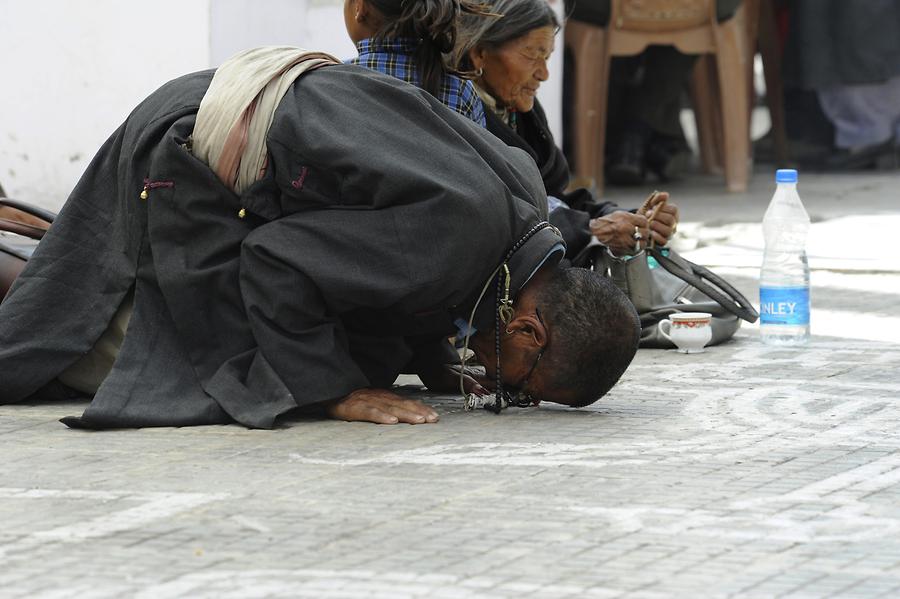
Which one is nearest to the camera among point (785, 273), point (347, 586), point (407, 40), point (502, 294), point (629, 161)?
point (347, 586)

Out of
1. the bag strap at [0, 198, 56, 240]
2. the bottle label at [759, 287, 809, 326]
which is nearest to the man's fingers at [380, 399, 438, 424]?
the bag strap at [0, 198, 56, 240]

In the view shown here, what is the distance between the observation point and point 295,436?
3414 millimetres

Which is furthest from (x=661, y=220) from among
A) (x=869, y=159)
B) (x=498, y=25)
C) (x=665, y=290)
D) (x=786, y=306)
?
(x=869, y=159)

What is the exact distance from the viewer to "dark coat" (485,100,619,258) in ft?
15.1

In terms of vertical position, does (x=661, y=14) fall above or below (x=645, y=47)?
above

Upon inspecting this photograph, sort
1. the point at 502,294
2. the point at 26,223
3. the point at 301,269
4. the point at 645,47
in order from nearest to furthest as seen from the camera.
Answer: the point at 301,269, the point at 502,294, the point at 26,223, the point at 645,47

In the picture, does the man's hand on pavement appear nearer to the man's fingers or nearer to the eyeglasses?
the man's fingers

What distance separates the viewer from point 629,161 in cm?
894

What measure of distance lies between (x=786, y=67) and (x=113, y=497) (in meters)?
7.67

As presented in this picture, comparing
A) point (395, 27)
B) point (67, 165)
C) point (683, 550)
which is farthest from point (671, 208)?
point (67, 165)

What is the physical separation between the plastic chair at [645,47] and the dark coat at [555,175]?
9.72 ft

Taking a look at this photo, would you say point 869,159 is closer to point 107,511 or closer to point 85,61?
point 85,61

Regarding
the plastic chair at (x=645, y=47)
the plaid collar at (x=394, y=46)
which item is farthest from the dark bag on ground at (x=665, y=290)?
the plastic chair at (x=645, y=47)

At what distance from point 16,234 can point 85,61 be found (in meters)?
2.97
